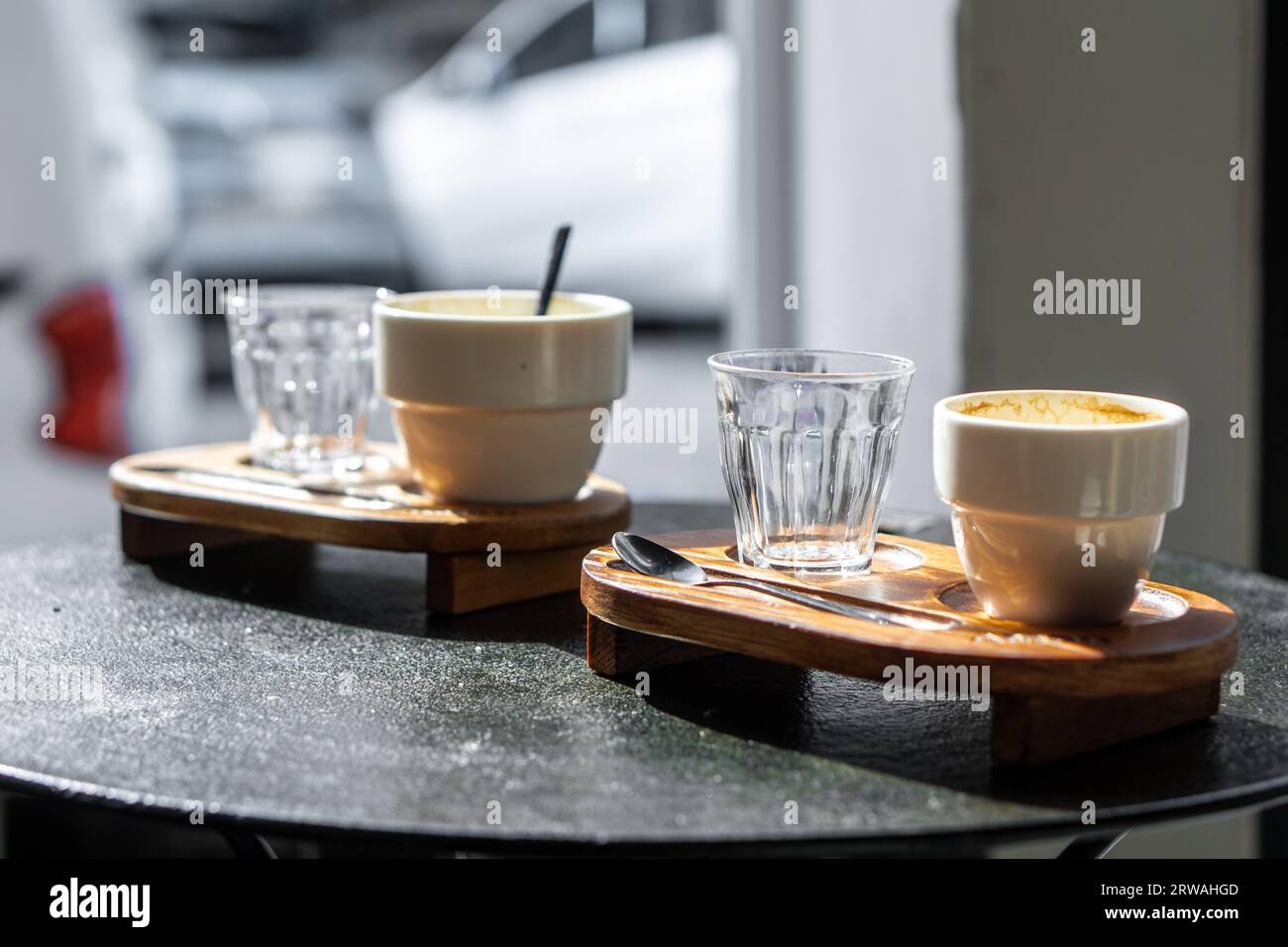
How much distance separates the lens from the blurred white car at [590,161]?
521cm

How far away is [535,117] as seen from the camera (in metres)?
5.36

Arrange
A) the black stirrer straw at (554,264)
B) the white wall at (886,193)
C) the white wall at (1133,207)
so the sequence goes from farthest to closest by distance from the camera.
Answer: the white wall at (886,193)
the white wall at (1133,207)
the black stirrer straw at (554,264)

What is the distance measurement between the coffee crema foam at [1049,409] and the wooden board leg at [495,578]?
1.17ft

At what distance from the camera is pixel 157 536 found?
1.33m

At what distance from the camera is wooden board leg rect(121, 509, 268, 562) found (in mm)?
1325

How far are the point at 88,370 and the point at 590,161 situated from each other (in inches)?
119

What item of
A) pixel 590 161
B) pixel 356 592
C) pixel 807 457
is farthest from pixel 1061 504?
pixel 590 161

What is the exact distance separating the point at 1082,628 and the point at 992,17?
118cm

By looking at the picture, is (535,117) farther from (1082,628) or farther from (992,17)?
(1082,628)

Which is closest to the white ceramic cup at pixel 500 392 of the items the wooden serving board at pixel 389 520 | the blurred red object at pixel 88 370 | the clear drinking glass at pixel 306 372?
the wooden serving board at pixel 389 520

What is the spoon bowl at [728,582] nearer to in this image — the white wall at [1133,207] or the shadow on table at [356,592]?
the shadow on table at [356,592]
